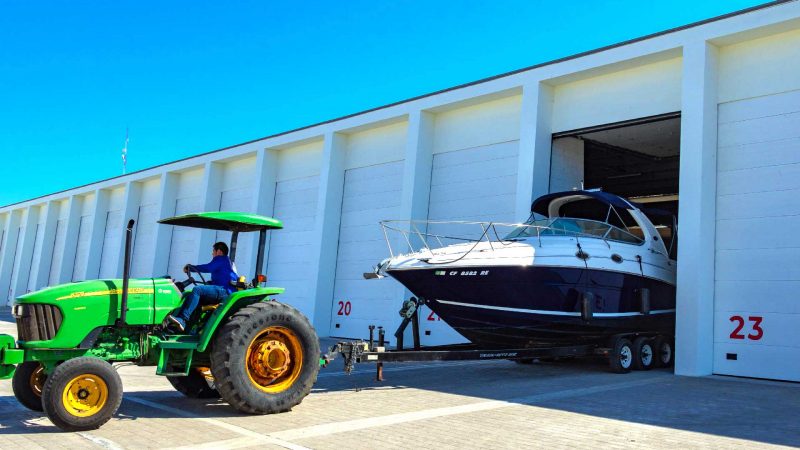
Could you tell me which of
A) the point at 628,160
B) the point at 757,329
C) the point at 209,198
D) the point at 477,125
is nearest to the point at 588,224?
the point at 757,329

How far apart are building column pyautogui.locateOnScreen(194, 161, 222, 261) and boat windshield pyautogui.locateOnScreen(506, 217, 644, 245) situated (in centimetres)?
1518

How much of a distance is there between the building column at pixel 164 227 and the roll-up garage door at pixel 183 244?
0.20 metres

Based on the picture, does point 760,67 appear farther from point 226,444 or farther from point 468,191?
point 226,444

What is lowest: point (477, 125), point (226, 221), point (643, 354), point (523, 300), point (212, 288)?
point (643, 354)

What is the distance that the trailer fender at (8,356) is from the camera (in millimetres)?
5477

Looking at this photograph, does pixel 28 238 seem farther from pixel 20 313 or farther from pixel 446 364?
pixel 20 313

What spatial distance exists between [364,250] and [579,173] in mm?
6354

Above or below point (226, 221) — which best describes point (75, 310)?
below

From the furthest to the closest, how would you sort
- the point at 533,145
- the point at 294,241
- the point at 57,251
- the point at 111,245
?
the point at 57,251
the point at 111,245
the point at 294,241
the point at 533,145

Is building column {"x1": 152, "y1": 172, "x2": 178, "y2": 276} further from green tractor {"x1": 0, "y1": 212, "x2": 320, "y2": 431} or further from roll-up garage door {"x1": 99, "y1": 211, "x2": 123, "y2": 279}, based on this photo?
green tractor {"x1": 0, "y1": 212, "x2": 320, "y2": 431}

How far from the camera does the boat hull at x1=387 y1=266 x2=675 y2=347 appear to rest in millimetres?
9547

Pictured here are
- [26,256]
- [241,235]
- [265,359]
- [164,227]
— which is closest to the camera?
[265,359]

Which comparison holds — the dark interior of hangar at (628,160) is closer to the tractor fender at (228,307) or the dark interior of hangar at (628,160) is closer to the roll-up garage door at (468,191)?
the roll-up garage door at (468,191)

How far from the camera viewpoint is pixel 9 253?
3888 centimetres
